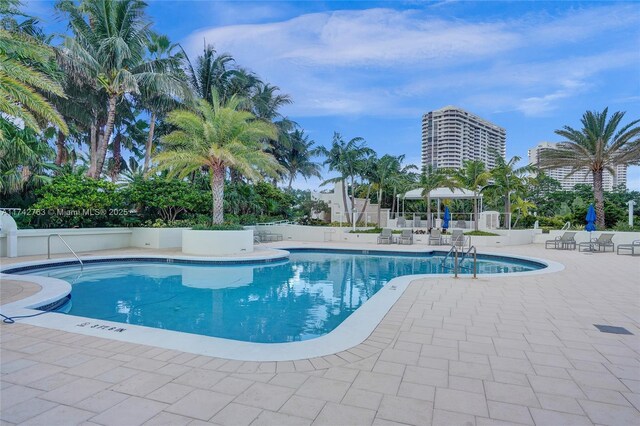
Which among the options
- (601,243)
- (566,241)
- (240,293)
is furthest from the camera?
(566,241)

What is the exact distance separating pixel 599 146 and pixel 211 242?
65.2 feet

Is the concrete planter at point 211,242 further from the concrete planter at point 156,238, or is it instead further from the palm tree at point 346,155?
the palm tree at point 346,155

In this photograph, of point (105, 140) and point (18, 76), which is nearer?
point (18, 76)

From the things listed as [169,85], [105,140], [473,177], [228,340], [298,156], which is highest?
[169,85]

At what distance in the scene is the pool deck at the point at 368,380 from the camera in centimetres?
253

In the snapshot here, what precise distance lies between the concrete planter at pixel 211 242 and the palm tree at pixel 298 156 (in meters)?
18.5

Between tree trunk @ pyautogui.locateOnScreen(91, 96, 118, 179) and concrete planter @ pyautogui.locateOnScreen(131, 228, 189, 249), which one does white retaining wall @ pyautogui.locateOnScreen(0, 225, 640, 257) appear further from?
tree trunk @ pyautogui.locateOnScreen(91, 96, 118, 179)

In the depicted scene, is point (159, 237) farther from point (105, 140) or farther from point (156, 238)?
point (105, 140)

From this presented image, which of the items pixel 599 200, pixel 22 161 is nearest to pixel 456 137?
pixel 599 200

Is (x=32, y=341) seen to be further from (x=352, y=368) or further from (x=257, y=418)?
(x=352, y=368)

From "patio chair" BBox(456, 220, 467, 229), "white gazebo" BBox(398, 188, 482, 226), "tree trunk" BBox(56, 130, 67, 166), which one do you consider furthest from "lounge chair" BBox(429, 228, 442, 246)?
"tree trunk" BBox(56, 130, 67, 166)

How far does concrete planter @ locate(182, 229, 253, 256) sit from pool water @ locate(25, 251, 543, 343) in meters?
1.38

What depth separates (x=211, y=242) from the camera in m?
13.3

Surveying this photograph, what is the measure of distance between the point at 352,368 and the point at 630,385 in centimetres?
240
